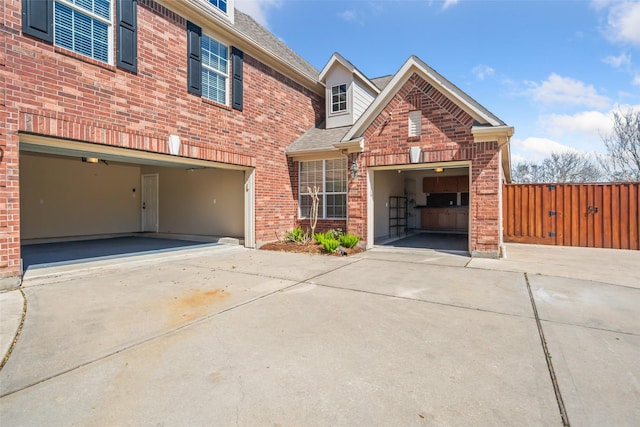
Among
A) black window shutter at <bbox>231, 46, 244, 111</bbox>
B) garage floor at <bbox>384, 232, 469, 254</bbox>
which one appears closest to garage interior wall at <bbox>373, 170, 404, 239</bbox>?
garage floor at <bbox>384, 232, 469, 254</bbox>

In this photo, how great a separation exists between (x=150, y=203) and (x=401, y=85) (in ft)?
38.7

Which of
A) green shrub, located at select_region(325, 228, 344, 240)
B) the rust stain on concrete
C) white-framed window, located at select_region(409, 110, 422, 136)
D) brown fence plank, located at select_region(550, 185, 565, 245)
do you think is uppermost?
white-framed window, located at select_region(409, 110, 422, 136)

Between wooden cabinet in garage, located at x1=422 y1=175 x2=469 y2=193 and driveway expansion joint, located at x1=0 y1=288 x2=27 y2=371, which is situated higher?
wooden cabinet in garage, located at x1=422 y1=175 x2=469 y2=193

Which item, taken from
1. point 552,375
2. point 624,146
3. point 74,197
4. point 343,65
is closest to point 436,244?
point 343,65

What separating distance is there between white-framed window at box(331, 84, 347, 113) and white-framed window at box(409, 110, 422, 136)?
13.3 feet

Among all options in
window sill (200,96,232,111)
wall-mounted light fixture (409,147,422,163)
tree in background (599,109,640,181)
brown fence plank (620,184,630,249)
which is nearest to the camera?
window sill (200,96,232,111)

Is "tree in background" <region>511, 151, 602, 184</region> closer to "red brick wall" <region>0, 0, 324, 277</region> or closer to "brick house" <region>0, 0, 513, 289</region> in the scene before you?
"brick house" <region>0, 0, 513, 289</region>

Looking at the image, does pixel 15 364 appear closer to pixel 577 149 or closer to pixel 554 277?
pixel 554 277

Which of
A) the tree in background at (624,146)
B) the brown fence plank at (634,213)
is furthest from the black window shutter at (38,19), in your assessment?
the tree in background at (624,146)

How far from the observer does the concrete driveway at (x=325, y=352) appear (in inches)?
88.8

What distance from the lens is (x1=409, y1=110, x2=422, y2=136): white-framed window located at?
9047 mm

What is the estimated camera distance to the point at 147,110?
7.30m

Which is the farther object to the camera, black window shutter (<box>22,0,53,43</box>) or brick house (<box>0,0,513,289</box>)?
Result: brick house (<box>0,0,513,289</box>)

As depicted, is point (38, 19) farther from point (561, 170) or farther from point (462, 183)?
point (561, 170)
